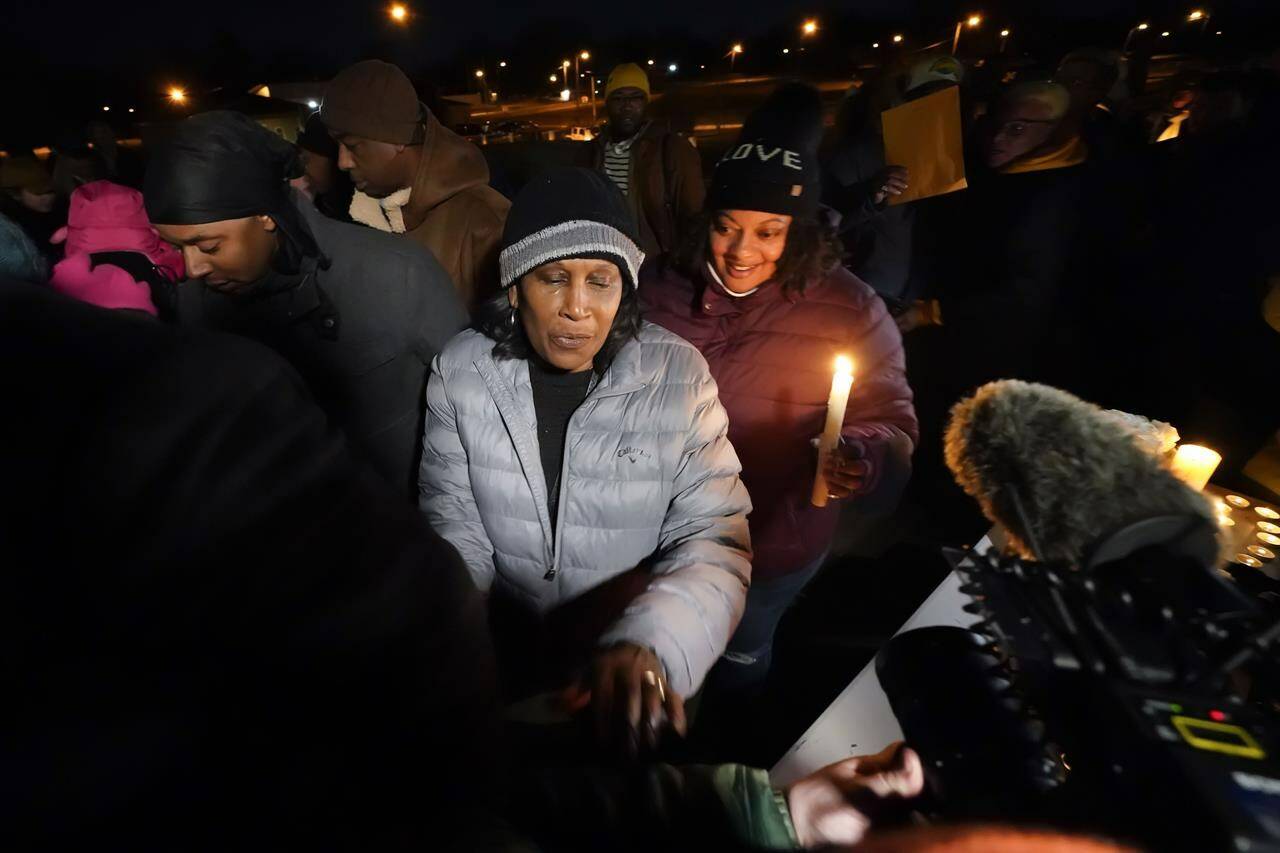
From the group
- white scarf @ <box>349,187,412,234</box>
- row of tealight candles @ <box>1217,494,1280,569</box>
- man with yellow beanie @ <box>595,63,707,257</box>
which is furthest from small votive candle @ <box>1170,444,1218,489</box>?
white scarf @ <box>349,187,412,234</box>

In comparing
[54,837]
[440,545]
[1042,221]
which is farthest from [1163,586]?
[1042,221]

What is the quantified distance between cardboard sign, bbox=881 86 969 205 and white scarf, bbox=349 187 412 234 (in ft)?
9.86

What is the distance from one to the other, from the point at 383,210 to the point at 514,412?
7.65 feet

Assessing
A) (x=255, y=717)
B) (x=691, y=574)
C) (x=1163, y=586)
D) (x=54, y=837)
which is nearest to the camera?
(x=54, y=837)

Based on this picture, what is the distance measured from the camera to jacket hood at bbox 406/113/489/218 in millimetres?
3094

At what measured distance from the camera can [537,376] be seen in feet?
6.15

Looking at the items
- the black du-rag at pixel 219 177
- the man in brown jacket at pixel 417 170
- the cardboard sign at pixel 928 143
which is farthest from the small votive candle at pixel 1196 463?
the black du-rag at pixel 219 177

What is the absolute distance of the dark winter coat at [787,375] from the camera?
2.19 meters

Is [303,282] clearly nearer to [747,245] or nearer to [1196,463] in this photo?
[747,245]

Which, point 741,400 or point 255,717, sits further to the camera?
point 741,400

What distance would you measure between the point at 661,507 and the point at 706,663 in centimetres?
51

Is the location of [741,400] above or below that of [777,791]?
above

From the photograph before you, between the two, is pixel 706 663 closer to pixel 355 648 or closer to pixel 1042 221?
pixel 355 648

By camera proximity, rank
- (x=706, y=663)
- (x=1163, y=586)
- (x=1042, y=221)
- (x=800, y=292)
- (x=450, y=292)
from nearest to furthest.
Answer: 1. (x=1163, y=586)
2. (x=706, y=663)
3. (x=800, y=292)
4. (x=450, y=292)
5. (x=1042, y=221)
